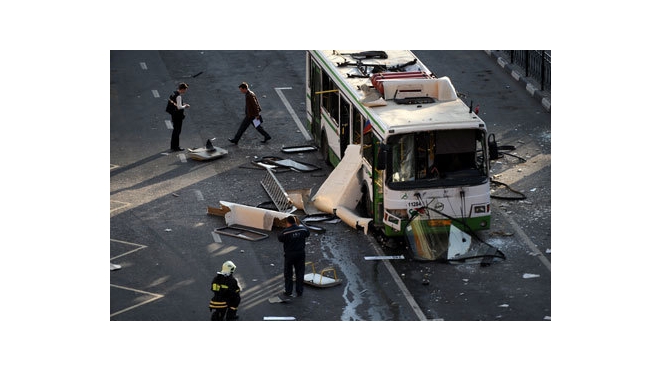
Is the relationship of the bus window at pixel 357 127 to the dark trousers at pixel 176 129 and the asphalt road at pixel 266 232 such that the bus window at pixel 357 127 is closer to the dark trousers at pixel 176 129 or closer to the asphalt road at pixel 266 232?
the asphalt road at pixel 266 232

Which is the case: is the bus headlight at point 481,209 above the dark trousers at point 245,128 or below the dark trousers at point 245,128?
below

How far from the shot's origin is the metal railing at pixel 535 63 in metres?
30.5

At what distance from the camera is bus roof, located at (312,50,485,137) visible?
20.8m

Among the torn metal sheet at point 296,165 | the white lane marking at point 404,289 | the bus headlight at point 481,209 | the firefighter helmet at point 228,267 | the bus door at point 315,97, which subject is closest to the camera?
the firefighter helmet at point 228,267

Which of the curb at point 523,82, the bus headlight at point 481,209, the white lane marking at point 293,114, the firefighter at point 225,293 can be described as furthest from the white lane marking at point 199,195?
the curb at point 523,82

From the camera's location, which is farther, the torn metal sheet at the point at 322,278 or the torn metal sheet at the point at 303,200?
the torn metal sheet at the point at 303,200

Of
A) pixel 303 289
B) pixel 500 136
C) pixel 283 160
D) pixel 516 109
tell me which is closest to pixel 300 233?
pixel 303 289

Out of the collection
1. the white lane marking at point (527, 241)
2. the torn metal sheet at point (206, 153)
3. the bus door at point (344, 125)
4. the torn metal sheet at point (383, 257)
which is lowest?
the torn metal sheet at point (383, 257)

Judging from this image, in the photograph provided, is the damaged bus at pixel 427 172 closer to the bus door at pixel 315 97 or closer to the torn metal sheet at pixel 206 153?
the bus door at pixel 315 97

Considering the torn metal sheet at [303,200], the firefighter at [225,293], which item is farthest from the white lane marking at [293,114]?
the firefighter at [225,293]

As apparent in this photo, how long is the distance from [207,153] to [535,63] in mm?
9659

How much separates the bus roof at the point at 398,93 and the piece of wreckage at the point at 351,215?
3.70 feet

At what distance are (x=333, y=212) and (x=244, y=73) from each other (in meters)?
12.0

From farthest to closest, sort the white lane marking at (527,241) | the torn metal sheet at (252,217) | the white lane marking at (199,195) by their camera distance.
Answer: the white lane marking at (199,195) < the torn metal sheet at (252,217) < the white lane marking at (527,241)
